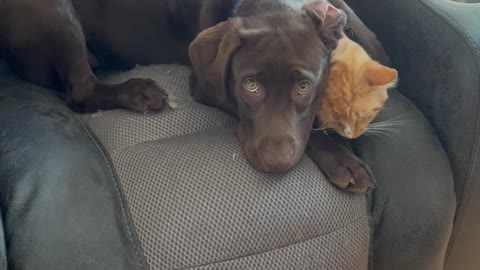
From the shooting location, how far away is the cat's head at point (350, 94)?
53.6 inches

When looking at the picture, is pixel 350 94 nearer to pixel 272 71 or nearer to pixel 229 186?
pixel 272 71

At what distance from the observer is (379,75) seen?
4.31 ft

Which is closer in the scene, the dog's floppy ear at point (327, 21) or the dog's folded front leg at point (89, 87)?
the dog's floppy ear at point (327, 21)

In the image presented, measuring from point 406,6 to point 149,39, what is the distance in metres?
0.68

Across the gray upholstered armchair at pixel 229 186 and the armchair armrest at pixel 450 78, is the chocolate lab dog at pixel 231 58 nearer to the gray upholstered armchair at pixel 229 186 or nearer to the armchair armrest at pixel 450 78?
the gray upholstered armchair at pixel 229 186

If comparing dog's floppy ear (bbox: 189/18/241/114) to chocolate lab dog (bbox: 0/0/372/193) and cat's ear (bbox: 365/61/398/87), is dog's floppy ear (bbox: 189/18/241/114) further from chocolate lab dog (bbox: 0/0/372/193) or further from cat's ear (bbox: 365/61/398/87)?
cat's ear (bbox: 365/61/398/87)

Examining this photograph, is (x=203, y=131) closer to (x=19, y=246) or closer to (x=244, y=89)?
(x=244, y=89)

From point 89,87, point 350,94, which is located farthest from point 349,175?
point 89,87

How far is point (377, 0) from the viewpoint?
1.66 meters

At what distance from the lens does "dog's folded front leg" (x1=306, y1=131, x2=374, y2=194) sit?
1.31m

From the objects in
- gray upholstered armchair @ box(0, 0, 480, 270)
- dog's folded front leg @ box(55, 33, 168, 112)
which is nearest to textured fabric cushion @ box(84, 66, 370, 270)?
gray upholstered armchair @ box(0, 0, 480, 270)

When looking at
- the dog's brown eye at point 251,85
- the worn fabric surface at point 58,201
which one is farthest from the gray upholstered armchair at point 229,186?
the dog's brown eye at point 251,85

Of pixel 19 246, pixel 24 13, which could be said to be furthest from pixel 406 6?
pixel 19 246

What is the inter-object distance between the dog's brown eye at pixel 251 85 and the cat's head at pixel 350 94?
20 centimetres
